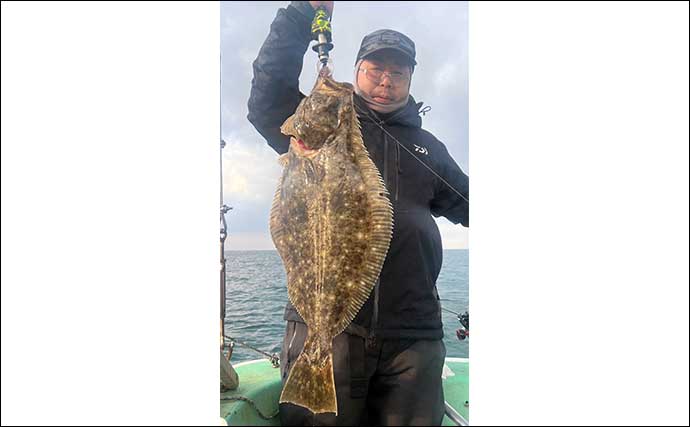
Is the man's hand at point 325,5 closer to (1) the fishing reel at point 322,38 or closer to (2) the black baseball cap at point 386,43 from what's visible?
(1) the fishing reel at point 322,38

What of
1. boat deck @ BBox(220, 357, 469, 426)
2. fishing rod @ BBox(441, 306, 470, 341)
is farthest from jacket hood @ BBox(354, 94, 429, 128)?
boat deck @ BBox(220, 357, 469, 426)

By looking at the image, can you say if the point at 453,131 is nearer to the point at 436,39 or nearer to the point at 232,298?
the point at 436,39

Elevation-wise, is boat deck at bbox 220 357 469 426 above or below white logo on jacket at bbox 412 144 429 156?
below

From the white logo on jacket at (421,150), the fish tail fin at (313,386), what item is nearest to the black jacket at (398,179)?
the white logo on jacket at (421,150)

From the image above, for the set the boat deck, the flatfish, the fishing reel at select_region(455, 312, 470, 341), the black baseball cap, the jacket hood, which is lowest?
the boat deck

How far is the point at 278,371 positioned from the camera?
4.50 ft

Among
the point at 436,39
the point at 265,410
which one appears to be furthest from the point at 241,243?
the point at 436,39

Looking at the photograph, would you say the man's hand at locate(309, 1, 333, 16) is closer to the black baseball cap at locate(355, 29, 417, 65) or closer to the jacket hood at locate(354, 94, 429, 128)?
the black baseball cap at locate(355, 29, 417, 65)

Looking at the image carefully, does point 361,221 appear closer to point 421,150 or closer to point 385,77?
point 421,150

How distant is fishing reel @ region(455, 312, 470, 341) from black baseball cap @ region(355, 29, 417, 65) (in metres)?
0.77

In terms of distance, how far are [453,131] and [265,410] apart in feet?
3.31

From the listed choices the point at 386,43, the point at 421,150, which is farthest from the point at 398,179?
the point at 386,43

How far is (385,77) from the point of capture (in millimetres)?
1379

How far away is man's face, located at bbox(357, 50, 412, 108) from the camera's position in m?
1.37
